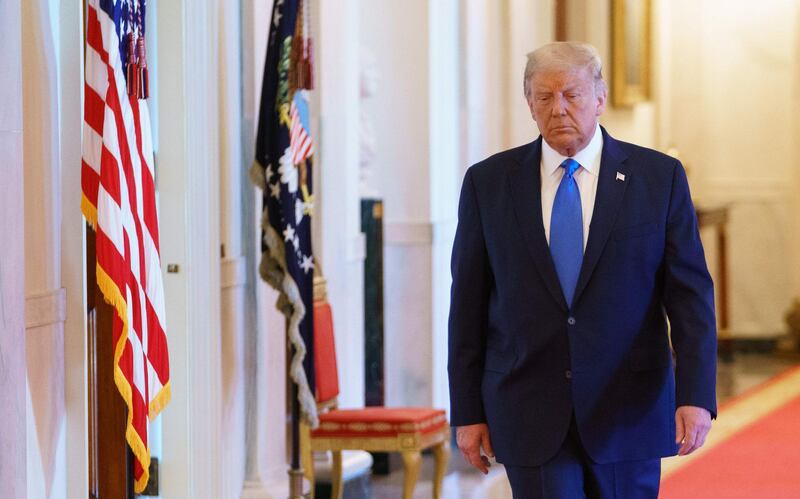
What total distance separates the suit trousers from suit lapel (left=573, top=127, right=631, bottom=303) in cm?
38

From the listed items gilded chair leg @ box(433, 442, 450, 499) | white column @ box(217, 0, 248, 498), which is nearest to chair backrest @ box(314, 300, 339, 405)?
white column @ box(217, 0, 248, 498)

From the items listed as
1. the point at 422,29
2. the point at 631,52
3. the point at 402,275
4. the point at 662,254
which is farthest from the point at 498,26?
the point at 662,254

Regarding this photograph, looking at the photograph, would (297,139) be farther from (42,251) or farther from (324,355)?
(42,251)

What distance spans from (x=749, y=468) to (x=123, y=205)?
4.81m

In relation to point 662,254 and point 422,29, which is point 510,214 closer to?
point 662,254

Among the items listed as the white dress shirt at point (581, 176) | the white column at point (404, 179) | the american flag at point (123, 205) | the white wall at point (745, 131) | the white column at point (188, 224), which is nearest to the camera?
the white dress shirt at point (581, 176)

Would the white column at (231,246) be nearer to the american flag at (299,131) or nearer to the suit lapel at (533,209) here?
the american flag at (299,131)

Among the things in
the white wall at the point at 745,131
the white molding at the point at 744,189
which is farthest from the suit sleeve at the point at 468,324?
the white molding at the point at 744,189

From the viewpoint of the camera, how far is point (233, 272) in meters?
6.02

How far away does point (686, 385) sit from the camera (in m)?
3.43

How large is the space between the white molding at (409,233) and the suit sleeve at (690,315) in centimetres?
556

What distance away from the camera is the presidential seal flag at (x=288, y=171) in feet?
19.1

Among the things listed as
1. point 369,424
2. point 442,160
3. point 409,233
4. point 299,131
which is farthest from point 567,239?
point 442,160

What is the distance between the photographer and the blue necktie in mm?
3488
